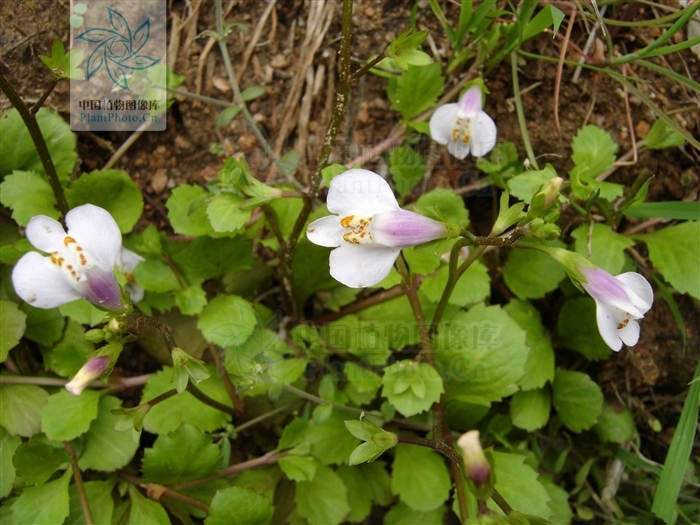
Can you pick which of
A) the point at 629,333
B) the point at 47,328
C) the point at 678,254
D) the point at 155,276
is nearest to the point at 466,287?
the point at 629,333

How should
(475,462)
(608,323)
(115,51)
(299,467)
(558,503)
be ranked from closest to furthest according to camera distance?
1. (475,462)
2. (608,323)
3. (299,467)
4. (558,503)
5. (115,51)

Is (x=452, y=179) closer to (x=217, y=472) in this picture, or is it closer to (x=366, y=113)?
(x=366, y=113)

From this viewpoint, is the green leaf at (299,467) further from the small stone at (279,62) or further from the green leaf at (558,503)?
the small stone at (279,62)

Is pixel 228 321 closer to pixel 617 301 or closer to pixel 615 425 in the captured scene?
pixel 617 301

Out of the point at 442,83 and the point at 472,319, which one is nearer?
the point at 472,319

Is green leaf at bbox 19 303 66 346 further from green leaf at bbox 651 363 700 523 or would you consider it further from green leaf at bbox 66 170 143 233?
green leaf at bbox 651 363 700 523

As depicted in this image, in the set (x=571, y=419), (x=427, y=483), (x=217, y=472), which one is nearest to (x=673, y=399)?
Result: (x=571, y=419)
